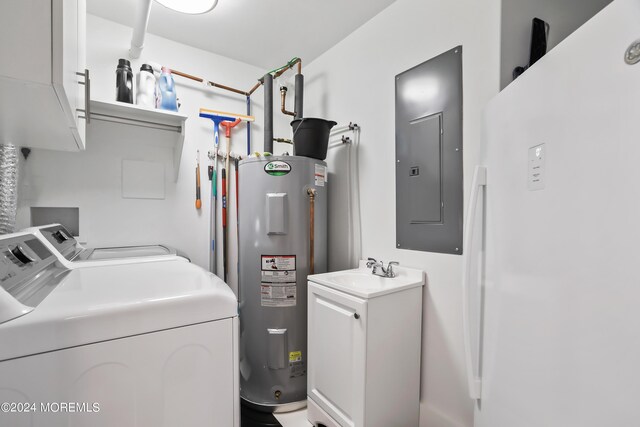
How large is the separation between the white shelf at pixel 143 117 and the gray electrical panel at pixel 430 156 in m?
1.54

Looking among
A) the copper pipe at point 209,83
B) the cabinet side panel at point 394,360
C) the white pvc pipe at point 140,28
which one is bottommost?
the cabinet side panel at point 394,360

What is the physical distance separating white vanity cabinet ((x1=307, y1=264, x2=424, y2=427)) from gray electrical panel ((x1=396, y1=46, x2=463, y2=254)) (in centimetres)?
31

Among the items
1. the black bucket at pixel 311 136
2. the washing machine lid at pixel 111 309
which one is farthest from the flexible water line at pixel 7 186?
the black bucket at pixel 311 136

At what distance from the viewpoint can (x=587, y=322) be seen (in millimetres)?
477

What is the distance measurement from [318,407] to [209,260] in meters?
1.46

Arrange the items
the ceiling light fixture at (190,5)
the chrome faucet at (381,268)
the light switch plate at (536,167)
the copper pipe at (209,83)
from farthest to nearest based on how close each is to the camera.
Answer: the copper pipe at (209,83) → the chrome faucet at (381,268) → the ceiling light fixture at (190,5) → the light switch plate at (536,167)

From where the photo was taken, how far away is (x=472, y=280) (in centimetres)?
102

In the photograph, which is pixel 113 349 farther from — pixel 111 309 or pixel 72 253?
pixel 72 253

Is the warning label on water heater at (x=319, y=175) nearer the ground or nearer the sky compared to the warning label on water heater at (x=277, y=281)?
nearer the sky

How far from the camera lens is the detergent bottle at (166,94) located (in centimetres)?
200

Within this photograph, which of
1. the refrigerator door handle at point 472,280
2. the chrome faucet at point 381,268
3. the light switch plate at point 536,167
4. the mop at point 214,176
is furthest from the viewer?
the mop at point 214,176

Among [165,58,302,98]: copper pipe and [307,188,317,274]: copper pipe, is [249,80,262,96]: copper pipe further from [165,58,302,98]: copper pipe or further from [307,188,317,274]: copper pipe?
[307,188,317,274]: copper pipe

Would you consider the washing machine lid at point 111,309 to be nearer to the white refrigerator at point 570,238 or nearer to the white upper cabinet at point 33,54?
the white upper cabinet at point 33,54

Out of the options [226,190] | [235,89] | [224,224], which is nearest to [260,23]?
[235,89]
